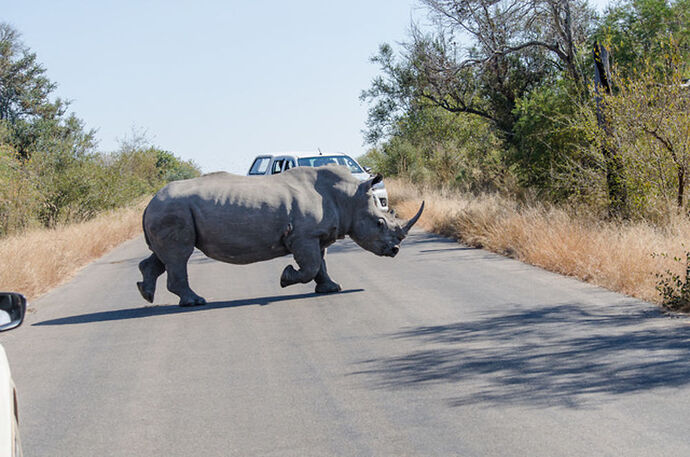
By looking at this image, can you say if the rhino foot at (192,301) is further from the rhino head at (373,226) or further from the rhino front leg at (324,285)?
the rhino head at (373,226)

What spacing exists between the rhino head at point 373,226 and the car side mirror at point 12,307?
26.3 feet

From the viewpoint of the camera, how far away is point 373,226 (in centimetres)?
1156

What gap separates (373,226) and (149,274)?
2950 mm

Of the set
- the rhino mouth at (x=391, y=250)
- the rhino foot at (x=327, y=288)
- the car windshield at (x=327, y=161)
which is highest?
the car windshield at (x=327, y=161)

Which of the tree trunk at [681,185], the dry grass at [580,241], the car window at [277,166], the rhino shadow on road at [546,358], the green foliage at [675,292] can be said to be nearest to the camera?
the rhino shadow on road at [546,358]

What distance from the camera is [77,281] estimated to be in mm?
14539

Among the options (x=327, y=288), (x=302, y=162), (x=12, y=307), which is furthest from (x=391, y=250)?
(x=302, y=162)

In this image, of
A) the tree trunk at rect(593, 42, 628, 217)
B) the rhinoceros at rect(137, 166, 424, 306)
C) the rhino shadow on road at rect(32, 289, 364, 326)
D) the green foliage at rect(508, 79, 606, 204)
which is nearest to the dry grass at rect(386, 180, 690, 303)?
the tree trunk at rect(593, 42, 628, 217)

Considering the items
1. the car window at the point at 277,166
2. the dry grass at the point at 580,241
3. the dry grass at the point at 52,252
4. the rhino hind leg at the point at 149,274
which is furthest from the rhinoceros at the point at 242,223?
the car window at the point at 277,166

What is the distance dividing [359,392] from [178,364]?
1981 mm

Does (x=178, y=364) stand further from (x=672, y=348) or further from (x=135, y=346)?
(x=672, y=348)

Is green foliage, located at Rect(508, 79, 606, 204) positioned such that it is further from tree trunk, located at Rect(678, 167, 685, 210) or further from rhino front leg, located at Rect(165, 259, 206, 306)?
rhino front leg, located at Rect(165, 259, 206, 306)

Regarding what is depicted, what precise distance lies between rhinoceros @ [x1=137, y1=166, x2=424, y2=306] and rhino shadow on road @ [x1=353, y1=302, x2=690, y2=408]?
290 centimetres

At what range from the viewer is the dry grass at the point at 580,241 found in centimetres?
1055
